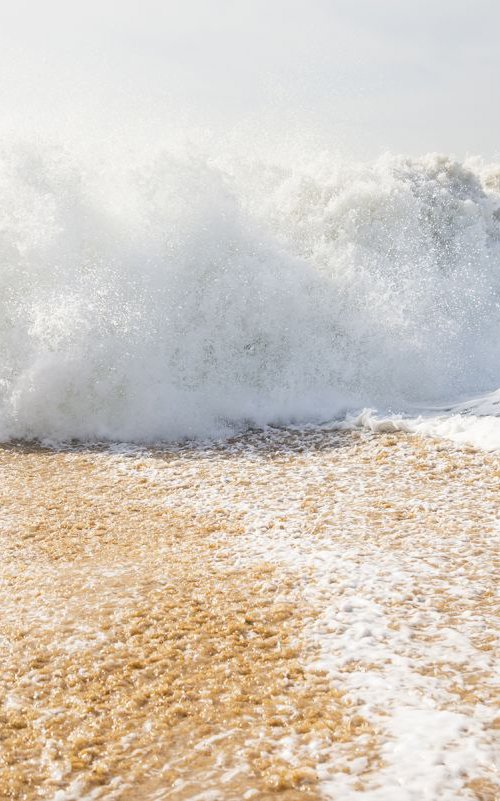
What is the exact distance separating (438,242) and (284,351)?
5318 millimetres

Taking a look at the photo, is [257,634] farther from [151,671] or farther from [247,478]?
[247,478]

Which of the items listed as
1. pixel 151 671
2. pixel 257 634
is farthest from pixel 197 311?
pixel 151 671

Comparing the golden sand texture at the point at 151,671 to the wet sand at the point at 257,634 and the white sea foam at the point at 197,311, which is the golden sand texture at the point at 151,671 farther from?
the white sea foam at the point at 197,311

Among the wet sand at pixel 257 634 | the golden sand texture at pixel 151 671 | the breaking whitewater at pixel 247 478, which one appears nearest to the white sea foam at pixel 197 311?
the breaking whitewater at pixel 247 478

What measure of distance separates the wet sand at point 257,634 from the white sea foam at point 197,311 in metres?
2.77

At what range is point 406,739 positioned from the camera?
9.86 feet

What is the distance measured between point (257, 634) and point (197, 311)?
774cm

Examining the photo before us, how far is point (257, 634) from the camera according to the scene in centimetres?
427

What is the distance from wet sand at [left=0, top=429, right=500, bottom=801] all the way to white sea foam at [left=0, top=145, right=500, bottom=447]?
2769 millimetres

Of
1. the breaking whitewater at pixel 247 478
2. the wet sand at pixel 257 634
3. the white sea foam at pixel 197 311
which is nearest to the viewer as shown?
the wet sand at pixel 257 634

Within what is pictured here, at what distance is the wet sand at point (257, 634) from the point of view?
2945 millimetres

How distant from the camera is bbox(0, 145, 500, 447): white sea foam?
10352mm

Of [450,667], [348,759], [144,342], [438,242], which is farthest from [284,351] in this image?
[348,759]

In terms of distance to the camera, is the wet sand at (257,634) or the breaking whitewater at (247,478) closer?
the wet sand at (257,634)
